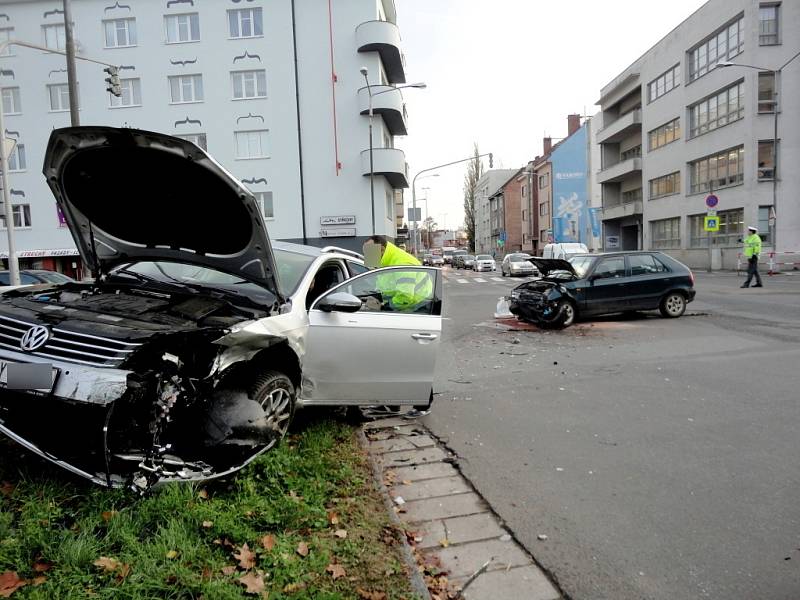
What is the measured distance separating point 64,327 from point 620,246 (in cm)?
5155

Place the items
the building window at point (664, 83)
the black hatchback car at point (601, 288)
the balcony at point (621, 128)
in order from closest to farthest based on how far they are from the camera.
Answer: the black hatchback car at point (601, 288), the building window at point (664, 83), the balcony at point (621, 128)

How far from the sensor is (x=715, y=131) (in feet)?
A: 111

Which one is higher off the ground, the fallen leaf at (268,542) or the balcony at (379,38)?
the balcony at (379,38)

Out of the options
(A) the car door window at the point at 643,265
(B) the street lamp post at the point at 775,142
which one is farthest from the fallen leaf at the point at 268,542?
(B) the street lamp post at the point at 775,142

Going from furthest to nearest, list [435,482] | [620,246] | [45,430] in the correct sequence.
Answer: [620,246] < [435,482] < [45,430]

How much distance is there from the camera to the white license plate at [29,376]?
9.66 feet

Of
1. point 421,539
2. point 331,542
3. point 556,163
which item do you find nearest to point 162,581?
point 331,542

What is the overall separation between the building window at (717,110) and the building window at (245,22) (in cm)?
2744

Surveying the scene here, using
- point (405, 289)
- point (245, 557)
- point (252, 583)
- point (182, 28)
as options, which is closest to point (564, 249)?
point (182, 28)

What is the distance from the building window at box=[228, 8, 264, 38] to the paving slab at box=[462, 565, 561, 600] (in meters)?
34.6

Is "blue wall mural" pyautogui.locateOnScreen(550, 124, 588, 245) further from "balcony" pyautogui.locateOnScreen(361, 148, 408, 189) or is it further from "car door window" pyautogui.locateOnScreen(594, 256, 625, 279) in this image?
"car door window" pyautogui.locateOnScreen(594, 256, 625, 279)

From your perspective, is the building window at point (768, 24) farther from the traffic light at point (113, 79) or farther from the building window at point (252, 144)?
the traffic light at point (113, 79)

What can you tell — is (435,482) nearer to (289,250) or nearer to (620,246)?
(289,250)

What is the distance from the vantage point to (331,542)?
10.1 feet
